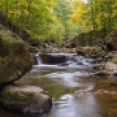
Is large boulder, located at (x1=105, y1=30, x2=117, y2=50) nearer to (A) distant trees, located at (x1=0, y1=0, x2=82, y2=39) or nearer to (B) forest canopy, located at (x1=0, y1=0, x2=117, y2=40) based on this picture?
(B) forest canopy, located at (x1=0, y1=0, x2=117, y2=40)

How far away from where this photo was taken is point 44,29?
459 inches

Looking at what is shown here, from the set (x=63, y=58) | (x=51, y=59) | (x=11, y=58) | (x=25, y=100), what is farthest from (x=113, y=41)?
(x=25, y=100)

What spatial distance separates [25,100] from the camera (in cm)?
190

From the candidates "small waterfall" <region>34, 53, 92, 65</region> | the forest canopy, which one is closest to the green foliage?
the forest canopy

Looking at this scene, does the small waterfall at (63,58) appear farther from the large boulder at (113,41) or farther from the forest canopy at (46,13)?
the forest canopy at (46,13)

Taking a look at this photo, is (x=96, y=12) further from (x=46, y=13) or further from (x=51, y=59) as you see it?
(x=51, y=59)

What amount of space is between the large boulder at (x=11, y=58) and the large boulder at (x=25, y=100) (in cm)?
26

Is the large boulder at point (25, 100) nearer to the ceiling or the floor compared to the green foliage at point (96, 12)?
nearer to the floor

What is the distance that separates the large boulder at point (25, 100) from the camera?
1.87 meters

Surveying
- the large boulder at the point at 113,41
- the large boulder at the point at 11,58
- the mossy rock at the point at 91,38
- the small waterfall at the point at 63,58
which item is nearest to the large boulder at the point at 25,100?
the large boulder at the point at 11,58

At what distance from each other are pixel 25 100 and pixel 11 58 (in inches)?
29.3

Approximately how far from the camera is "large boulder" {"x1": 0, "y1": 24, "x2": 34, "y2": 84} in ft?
6.91

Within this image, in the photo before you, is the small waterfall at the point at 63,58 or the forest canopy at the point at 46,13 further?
the forest canopy at the point at 46,13

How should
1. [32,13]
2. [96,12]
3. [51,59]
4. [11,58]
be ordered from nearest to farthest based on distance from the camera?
[11,58] → [51,59] → [32,13] → [96,12]
